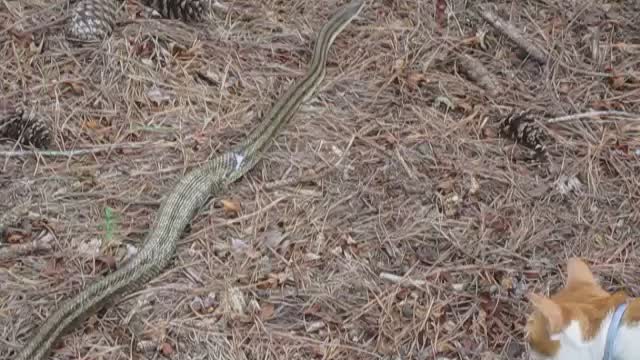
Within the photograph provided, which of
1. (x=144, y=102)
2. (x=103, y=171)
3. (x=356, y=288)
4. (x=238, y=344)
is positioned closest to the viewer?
(x=238, y=344)

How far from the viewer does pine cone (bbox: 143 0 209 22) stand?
4.39 m

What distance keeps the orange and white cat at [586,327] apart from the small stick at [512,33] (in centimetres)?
204

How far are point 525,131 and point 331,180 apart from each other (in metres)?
0.96

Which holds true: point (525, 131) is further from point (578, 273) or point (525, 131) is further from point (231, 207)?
point (231, 207)

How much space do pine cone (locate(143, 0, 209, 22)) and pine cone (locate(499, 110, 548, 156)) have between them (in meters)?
1.68

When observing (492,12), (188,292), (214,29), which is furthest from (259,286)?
(492,12)

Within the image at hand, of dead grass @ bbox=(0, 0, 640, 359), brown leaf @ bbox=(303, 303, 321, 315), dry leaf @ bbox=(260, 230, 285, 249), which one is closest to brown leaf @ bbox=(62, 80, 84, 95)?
dead grass @ bbox=(0, 0, 640, 359)

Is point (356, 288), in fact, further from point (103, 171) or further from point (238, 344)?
point (103, 171)

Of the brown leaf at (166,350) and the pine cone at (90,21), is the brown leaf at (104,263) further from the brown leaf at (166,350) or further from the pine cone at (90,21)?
the pine cone at (90,21)

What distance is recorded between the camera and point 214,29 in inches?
175

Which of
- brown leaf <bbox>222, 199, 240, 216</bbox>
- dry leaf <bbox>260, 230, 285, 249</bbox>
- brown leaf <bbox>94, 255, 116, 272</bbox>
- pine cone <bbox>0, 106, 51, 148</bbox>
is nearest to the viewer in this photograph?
brown leaf <bbox>94, 255, 116, 272</bbox>

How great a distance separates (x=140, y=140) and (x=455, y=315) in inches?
64.6

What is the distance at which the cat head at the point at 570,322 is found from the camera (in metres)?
2.49

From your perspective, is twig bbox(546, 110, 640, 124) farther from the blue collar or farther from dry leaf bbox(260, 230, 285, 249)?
the blue collar
